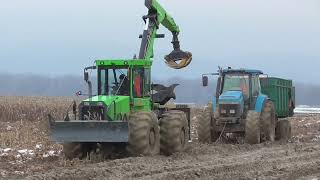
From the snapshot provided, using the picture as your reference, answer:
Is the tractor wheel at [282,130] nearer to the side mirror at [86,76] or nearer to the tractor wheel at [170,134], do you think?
the tractor wheel at [170,134]

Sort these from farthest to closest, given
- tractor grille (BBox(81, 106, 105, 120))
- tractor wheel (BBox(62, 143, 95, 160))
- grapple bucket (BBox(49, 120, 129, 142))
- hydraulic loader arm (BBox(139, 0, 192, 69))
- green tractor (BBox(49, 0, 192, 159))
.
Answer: hydraulic loader arm (BBox(139, 0, 192, 69))
tractor wheel (BBox(62, 143, 95, 160))
tractor grille (BBox(81, 106, 105, 120))
green tractor (BBox(49, 0, 192, 159))
grapple bucket (BBox(49, 120, 129, 142))

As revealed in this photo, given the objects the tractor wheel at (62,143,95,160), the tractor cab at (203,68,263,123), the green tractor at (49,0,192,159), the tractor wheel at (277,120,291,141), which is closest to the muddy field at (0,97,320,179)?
the tractor wheel at (62,143,95,160)

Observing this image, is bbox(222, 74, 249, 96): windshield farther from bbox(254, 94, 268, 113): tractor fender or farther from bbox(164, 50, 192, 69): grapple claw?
bbox(164, 50, 192, 69): grapple claw

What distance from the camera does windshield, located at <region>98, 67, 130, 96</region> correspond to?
14.6 meters

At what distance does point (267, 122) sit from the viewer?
18766 millimetres

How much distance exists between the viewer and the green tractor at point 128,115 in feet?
43.8

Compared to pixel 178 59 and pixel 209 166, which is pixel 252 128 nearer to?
pixel 178 59

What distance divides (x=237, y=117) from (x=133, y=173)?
7915 mm

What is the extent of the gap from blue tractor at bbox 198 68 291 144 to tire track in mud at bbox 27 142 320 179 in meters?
1.79

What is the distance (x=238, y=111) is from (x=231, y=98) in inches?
18.1

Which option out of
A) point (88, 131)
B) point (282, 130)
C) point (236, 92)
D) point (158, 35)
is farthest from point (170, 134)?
point (282, 130)

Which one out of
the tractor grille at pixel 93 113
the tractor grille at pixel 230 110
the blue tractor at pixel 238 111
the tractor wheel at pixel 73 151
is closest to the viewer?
the tractor grille at pixel 93 113

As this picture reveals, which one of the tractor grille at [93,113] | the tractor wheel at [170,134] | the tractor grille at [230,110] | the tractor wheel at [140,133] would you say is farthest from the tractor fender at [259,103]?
the tractor grille at [93,113]

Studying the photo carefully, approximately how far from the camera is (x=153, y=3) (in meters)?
16.0
